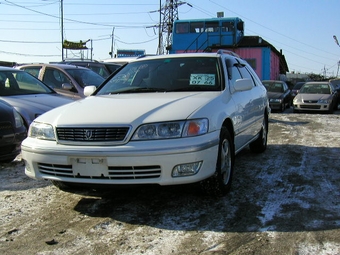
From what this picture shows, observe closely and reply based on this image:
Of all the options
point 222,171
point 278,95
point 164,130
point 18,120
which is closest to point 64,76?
point 18,120

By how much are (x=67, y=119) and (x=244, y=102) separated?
2.45 meters

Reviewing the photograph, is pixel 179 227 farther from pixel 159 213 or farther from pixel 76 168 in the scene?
pixel 76 168

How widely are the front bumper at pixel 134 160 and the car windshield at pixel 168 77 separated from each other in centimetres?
113

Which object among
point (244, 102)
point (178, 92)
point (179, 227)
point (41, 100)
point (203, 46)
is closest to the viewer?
point (179, 227)

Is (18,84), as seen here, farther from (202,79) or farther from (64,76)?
(202,79)

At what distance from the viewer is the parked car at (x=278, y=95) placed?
53.2 feet

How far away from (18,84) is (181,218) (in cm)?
516

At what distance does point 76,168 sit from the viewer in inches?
142

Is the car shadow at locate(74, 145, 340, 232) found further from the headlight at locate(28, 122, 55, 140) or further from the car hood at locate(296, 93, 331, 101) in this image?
the car hood at locate(296, 93, 331, 101)

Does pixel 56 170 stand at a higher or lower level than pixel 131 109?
lower

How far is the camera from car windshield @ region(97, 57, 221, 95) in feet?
15.3

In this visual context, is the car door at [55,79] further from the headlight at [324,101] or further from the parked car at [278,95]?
the headlight at [324,101]

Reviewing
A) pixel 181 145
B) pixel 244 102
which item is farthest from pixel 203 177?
pixel 244 102

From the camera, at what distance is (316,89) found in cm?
1705
